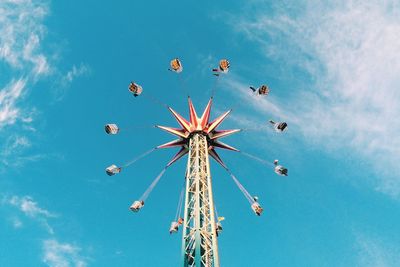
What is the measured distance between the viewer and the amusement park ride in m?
22.2

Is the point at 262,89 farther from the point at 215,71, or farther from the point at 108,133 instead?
the point at 108,133

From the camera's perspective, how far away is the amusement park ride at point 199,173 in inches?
874

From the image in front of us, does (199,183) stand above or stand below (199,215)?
above

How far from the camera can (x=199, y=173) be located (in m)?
26.1

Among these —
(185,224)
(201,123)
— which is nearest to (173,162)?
(201,123)

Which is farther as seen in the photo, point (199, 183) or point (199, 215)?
point (199, 183)

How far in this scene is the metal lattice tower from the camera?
21.9 meters

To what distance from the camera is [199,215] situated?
2359cm

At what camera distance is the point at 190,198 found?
82.0 feet

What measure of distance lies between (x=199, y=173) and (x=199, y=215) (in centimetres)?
341

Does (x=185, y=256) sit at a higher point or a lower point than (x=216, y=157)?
lower

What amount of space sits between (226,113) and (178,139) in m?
4.54

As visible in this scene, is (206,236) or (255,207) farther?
(255,207)

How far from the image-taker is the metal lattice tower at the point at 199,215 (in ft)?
71.7
